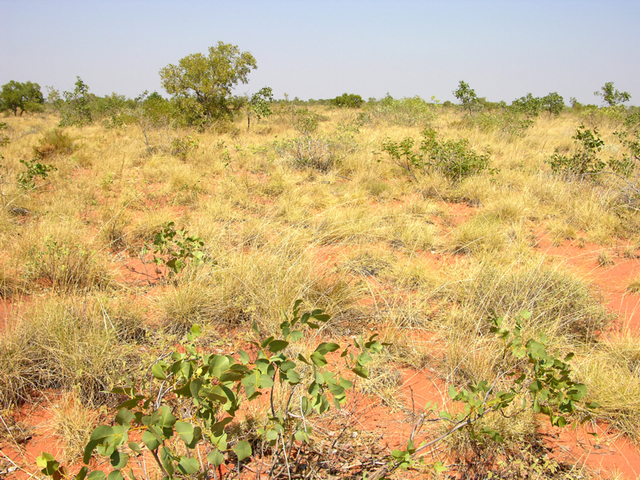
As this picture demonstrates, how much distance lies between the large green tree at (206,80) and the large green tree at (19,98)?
62.1 feet

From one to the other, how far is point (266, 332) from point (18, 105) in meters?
29.3

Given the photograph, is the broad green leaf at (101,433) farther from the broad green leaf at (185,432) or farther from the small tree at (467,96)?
the small tree at (467,96)

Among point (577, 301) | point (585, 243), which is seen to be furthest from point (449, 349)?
point (585, 243)

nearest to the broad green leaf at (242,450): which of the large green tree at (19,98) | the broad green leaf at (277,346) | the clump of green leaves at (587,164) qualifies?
the broad green leaf at (277,346)

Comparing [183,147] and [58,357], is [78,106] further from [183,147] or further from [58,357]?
[58,357]

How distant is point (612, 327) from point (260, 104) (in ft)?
38.7

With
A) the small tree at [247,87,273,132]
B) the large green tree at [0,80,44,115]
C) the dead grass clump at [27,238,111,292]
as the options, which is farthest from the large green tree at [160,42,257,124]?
the large green tree at [0,80,44,115]

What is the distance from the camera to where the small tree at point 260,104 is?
39.7 ft

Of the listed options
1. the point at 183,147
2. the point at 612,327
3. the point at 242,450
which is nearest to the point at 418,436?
the point at 242,450

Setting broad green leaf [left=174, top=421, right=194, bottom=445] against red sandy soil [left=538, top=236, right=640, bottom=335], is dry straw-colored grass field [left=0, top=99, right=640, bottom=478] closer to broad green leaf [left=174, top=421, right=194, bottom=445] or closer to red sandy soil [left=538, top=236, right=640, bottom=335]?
red sandy soil [left=538, top=236, right=640, bottom=335]

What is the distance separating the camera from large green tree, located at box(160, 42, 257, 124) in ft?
36.0

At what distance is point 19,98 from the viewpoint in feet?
76.9

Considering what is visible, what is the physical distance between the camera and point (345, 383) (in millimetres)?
1262

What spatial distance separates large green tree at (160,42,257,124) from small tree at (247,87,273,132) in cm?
80
